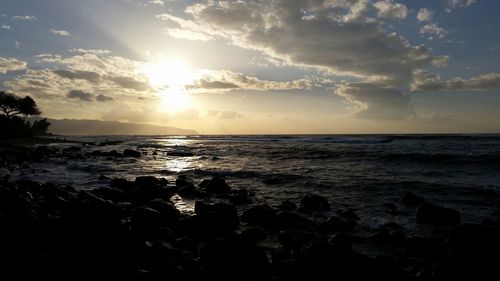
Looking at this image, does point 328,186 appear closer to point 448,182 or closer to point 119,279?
point 448,182

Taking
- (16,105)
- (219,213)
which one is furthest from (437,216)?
(16,105)

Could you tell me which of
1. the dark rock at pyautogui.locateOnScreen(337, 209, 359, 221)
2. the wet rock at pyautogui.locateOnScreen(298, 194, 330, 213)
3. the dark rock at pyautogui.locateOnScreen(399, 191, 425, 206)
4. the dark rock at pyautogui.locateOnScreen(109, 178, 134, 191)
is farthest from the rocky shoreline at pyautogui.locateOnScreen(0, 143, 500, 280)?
the dark rock at pyautogui.locateOnScreen(109, 178, 134, 191)

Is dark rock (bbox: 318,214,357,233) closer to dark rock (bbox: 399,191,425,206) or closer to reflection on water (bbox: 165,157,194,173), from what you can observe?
dark rock (bbox: 399,191,425,206)

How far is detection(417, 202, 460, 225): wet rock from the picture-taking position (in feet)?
42.3

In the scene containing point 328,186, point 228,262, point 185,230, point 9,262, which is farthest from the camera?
point 328,186

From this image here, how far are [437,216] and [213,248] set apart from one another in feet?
28.3

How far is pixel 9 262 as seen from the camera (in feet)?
22.0

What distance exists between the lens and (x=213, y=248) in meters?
8.52

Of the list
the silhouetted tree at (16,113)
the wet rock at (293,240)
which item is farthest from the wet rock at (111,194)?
the silhouetted tree at (16,113)

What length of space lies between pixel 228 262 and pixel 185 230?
11.4 feet

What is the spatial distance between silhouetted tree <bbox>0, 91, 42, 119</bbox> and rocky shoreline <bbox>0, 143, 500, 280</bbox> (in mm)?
76469

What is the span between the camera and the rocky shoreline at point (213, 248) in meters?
7.28

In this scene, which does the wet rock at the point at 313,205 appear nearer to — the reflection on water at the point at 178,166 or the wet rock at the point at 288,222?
the wet rock at the point at 288,222

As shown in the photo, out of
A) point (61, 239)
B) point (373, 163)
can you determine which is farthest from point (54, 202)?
point (373, 163)
